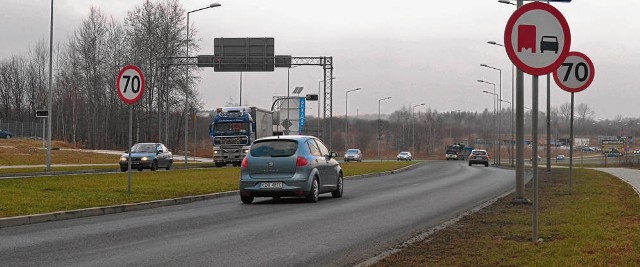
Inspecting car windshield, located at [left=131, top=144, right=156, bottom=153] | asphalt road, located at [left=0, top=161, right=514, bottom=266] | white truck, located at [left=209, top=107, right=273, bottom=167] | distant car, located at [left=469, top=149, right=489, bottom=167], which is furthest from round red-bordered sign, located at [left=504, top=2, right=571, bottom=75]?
distant car, located at [left=469, top=149, right=489, bottom=167]

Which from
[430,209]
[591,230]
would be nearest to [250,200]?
[430,209]

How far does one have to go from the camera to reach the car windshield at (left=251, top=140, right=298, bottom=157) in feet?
60.6

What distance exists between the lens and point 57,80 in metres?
99.1

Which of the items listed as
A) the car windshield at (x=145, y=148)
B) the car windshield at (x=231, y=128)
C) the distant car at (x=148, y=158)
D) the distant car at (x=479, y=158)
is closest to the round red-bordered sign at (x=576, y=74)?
the distant car at (x=148, y=158)

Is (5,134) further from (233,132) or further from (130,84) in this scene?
(130,84)

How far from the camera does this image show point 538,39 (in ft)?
28.6

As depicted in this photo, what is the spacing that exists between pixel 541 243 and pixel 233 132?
1493 inches

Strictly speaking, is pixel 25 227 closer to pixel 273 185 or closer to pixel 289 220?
pixel 289 220

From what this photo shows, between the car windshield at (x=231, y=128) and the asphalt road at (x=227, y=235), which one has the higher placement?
the car windshield at (x=231, y=128)

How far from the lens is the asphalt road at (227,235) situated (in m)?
8.91

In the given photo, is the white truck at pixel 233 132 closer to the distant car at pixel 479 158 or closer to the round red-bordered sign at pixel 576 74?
the distant car at pixel 479 158

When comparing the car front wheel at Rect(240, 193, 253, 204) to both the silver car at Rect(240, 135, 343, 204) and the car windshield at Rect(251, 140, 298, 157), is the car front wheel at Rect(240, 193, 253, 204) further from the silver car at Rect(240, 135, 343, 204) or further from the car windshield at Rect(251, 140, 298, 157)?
Answer: the car windshield at Rect(251, 140, 298, 157)

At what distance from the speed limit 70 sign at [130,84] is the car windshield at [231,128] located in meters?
28.4

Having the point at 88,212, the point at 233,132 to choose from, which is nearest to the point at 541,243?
the point at 88,212
